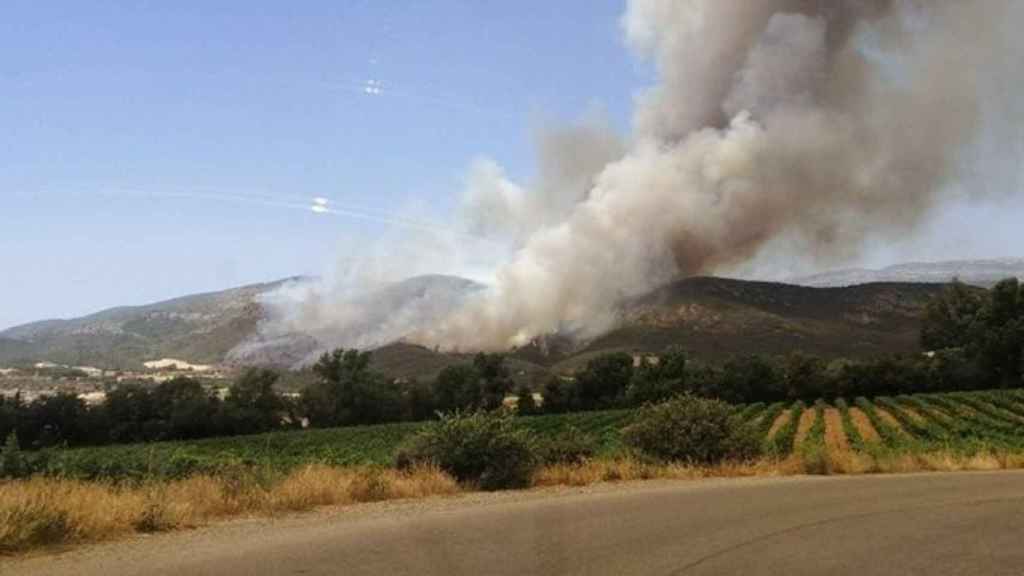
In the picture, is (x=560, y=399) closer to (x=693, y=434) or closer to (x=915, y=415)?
(x=915, y=415)

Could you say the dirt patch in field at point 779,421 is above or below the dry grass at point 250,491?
below

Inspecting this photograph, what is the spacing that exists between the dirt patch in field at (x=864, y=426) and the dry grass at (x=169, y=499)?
4249cm

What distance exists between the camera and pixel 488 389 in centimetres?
12050

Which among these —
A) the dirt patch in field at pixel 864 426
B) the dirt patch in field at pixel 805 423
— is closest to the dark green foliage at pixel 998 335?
the dirt patch in field at pixel 805 423

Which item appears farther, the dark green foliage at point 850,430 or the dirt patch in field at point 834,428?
the dirt patch in field at point 834,428

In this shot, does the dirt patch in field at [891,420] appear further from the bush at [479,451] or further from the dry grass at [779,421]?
the bush at [479,451]

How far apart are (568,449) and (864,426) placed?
50.9 meters

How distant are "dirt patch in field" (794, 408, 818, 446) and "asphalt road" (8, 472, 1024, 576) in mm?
42920

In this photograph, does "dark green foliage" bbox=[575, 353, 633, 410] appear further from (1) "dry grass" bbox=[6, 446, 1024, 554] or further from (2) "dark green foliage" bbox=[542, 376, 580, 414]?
(1) "dry grass" bbox=[6, 446, 1024, 554]

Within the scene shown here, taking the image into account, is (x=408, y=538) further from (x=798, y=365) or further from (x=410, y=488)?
(x=798, y=365)

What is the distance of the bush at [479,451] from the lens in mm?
14391

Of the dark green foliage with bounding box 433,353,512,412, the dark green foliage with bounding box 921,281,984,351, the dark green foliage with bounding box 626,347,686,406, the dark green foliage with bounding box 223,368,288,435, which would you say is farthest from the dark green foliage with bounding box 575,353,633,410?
the dark green foliage with bounding box 921,281,984,351

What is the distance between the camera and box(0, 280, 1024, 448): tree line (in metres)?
102

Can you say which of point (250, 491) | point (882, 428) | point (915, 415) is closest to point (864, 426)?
point (882, 428)
